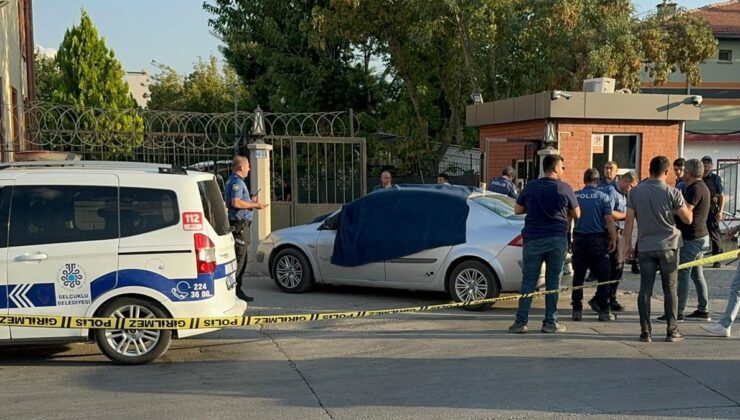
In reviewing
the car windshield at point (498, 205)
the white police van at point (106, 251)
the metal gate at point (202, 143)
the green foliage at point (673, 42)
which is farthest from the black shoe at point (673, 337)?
the green foliage at point (673, 42)

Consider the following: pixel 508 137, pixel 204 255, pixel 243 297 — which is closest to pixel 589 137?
pixel 508 137

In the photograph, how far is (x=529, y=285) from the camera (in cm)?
726

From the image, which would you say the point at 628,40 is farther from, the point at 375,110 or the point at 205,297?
the point at 205,297

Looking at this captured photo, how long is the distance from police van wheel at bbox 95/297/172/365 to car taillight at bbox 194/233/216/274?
0.53 metres

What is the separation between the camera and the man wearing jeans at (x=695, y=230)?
7.82 meters

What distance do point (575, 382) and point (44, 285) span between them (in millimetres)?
4566

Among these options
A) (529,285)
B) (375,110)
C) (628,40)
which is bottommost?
(529,285)

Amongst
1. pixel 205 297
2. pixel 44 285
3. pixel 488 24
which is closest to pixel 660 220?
pixel 205 297

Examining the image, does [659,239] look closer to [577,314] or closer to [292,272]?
[577,314]

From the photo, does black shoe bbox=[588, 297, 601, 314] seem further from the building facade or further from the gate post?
the building facade

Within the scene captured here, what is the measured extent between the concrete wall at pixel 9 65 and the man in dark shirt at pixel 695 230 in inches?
403

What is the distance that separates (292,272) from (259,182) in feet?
8.92

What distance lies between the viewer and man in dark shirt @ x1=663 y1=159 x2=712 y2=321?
7824 mm

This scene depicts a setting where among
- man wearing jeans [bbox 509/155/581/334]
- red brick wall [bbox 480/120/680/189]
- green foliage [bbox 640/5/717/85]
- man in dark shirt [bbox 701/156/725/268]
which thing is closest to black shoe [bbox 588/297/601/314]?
man wearing jeans [bbox 509/155/581/334]
